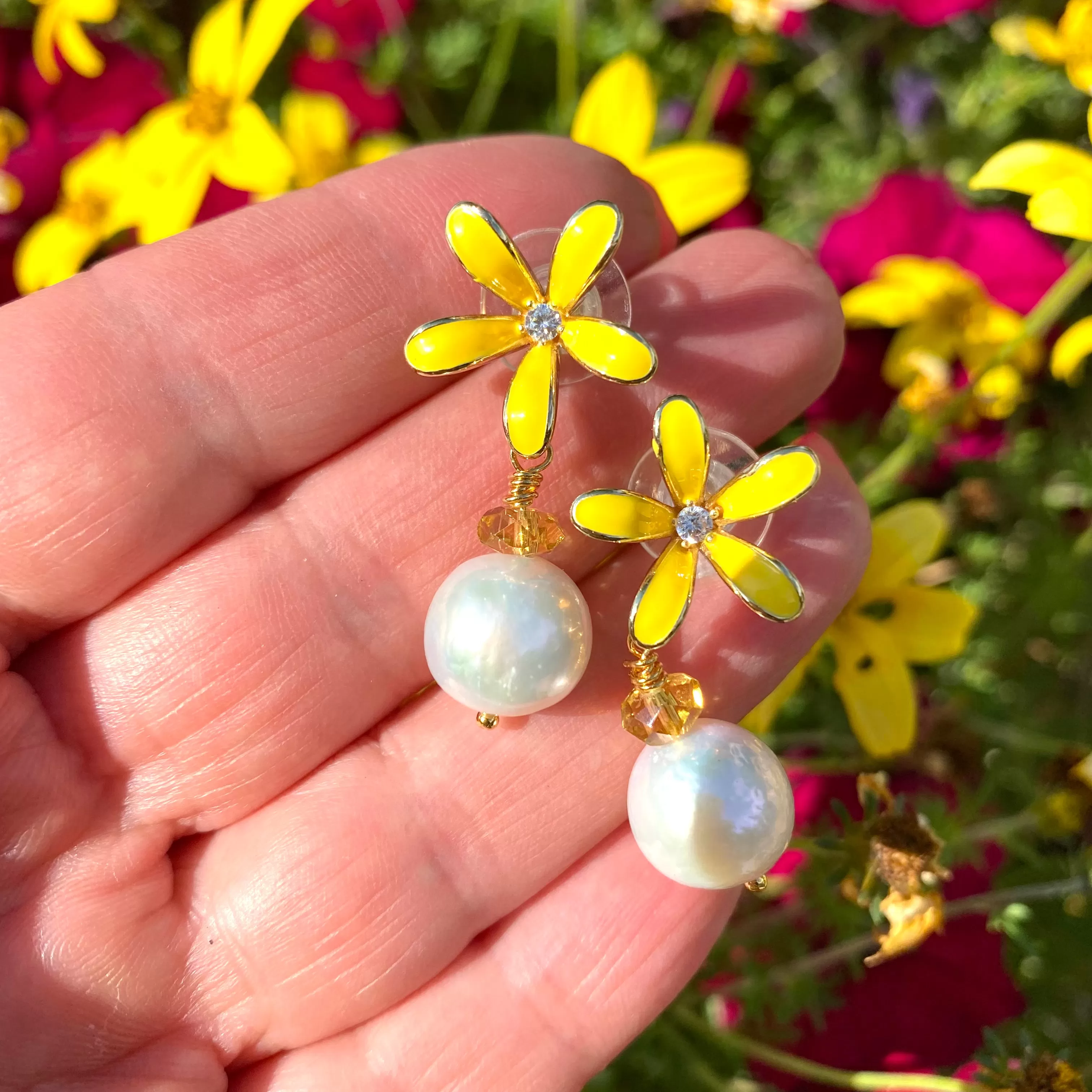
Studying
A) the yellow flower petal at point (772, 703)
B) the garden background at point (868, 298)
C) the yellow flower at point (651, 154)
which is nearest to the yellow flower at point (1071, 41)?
the garden background at point (868, 298)

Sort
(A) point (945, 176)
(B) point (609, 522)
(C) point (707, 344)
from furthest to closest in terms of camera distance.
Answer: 1. (A) point (945, 176)
2. (C) point (707, 344)
3. (B) point (609, 522)

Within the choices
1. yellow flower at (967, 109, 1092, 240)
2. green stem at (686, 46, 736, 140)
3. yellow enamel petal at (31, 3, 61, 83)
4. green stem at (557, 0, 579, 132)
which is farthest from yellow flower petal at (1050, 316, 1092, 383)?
yellow enamel petal at (31, 3, 61, 83)

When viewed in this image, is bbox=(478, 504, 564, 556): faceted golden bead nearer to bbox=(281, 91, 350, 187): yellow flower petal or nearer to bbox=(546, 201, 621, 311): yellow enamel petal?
bbox=(546, 201, 621, 311): yellow enamel petal

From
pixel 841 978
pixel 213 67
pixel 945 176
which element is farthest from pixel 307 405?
pixel 945 176

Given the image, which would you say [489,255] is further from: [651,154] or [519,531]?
[651,154]

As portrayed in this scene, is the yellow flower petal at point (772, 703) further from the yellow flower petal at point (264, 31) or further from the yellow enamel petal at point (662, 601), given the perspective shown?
the yellow flower petal at point (264, 31)

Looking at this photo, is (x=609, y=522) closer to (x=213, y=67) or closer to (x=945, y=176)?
(x=213, y=67)
